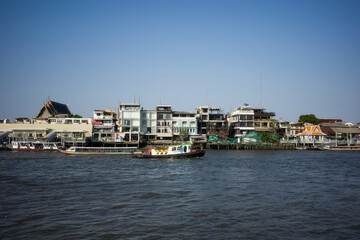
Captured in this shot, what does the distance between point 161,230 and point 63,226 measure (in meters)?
4.32

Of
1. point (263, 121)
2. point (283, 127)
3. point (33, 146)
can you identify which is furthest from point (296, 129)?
point (33, 146)

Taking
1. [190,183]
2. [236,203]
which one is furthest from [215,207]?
[190,183]

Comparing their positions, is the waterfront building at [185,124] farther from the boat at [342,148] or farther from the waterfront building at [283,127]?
the boat at [342,148]

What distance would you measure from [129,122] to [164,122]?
31.7 feet

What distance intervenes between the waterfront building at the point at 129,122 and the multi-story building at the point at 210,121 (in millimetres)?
18197

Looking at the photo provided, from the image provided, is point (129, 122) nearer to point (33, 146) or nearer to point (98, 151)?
point (98, 151)

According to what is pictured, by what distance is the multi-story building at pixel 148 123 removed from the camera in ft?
251

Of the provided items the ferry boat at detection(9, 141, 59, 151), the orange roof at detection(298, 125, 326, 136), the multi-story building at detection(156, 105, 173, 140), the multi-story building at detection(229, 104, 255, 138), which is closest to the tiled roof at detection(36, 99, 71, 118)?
the ferry boat at detection(9, 141, 59, 151)

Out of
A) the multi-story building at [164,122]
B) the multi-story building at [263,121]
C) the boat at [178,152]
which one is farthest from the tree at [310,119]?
the boat at [178,152]

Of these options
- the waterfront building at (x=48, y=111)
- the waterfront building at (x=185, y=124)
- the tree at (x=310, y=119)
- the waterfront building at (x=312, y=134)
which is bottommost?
the waterfront building at (x=312, y=134)

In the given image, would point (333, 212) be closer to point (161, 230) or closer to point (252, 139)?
point (161, 230)

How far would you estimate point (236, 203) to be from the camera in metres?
15.9

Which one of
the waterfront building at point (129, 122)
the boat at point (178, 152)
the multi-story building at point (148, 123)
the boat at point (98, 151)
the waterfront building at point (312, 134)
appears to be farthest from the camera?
the waterfront building at point (312, 134)

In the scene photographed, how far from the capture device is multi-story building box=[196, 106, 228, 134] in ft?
258
